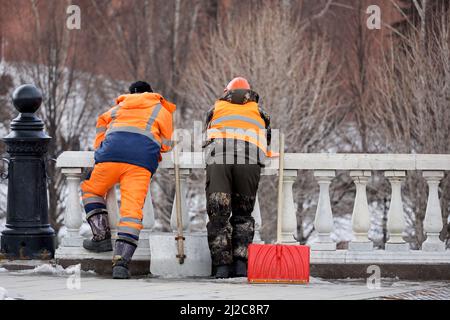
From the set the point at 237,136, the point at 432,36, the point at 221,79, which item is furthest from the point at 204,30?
the point at 237,136

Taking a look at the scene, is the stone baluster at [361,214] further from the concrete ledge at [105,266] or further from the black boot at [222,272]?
the concrete ledge at [105,266]

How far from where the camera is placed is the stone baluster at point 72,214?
40.0 feet

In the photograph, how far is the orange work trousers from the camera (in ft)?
37.6

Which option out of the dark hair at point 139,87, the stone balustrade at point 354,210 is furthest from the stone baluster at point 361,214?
the dark hair at point 139,87

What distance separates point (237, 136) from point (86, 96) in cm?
2826

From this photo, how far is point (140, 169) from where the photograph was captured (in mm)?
11578

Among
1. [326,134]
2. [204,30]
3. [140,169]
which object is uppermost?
[204,30]

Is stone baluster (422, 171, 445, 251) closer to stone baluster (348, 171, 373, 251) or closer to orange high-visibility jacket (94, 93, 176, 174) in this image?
stone baluster (348, 171, 373, 251)

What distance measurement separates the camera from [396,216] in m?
12.1

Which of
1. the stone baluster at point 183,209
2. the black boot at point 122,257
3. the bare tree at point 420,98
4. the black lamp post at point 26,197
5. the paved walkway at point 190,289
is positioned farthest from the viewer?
the bare tree at point 420,98

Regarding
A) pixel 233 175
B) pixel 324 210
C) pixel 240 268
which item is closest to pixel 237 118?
pixel 233 175

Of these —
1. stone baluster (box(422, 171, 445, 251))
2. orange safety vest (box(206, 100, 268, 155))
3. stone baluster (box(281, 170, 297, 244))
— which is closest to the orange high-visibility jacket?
orange safety vest (box(206, 100, 268, 155))

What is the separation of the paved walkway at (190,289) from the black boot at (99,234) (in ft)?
0.84
